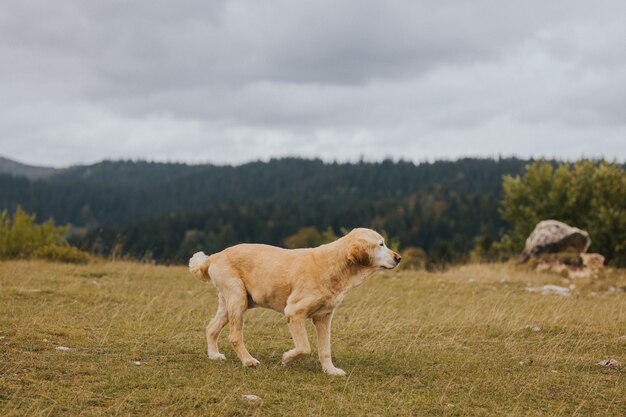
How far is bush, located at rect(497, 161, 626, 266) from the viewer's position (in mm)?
33406

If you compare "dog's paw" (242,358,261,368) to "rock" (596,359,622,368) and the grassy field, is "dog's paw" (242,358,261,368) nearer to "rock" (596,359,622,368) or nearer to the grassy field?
the grassy field

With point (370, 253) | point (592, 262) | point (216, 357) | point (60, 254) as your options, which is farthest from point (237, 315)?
point (592, 262)

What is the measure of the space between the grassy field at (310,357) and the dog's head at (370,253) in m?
1.41

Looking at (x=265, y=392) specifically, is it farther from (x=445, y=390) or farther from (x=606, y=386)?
(x=606, y=386)

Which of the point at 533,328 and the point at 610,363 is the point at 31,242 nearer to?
the point at 533,328

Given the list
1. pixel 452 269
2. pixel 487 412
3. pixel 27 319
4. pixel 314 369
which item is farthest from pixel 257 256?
pixel 452 269

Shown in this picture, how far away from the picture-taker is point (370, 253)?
26.2 feet

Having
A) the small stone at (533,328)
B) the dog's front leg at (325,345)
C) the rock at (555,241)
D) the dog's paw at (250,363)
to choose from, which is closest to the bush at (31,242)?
the dog's paw at (250,363)

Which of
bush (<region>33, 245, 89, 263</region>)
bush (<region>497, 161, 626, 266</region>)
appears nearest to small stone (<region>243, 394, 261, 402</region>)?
bush (<region>33, 245, 89, 263</region>)

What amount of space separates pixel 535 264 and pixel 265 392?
19.5 m

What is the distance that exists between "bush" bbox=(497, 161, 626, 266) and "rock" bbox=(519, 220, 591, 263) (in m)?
8.00

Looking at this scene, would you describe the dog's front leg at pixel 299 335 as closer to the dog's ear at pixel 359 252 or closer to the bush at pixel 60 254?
the dog's ear at pixel 359 252

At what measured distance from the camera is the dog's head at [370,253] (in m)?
7.95

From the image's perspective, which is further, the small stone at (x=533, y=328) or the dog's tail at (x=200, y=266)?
the small stone at (x=533, y=328)
